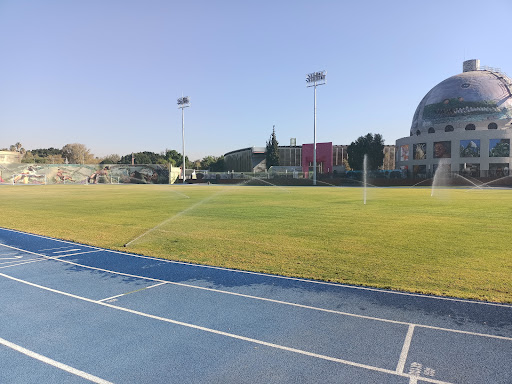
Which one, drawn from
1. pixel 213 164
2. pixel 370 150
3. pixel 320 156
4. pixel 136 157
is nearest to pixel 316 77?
pixel 320 156

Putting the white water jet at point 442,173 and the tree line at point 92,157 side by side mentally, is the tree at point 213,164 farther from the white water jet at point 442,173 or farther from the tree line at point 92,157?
the white water jet at point 442,173

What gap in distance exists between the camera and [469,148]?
243 feet

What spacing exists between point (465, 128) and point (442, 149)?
9.84 meters

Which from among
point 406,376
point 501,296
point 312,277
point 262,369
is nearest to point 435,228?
point 501,296

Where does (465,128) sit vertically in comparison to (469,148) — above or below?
above

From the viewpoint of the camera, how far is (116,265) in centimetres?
963

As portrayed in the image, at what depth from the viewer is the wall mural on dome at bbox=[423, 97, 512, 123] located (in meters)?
78.2

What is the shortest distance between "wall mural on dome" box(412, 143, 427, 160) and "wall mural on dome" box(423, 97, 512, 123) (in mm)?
8285

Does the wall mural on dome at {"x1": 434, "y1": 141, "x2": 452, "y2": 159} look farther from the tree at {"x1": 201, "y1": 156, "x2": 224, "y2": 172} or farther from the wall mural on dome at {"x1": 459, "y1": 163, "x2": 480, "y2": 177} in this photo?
the tree at {"x1": 201, "y1": 156, "x2": 224, "y2": 172}

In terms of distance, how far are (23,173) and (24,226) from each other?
313 feet

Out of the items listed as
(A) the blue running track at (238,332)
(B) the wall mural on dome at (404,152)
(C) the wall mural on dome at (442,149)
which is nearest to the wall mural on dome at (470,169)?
(C) the wall mural on dome at (442,149)

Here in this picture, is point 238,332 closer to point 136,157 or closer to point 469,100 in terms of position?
point 469,100

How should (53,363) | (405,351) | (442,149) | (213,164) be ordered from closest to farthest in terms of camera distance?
(53,363) < (405,351) < (442,149) < (213,164)

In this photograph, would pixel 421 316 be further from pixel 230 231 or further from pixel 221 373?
pixel 230 231
